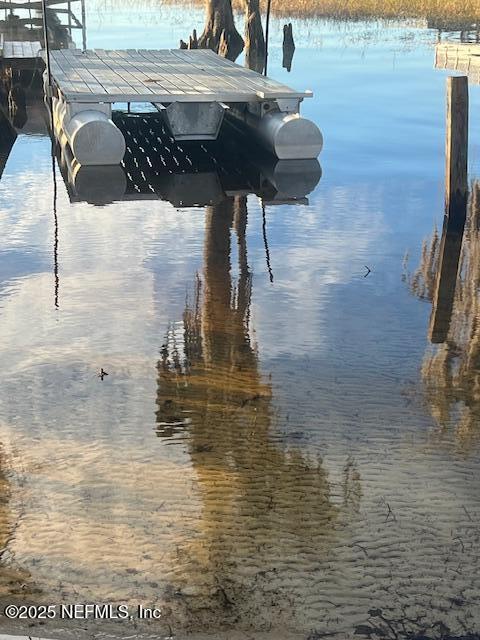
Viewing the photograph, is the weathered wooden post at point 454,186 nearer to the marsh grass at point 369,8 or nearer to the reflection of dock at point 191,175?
the reflection of dock at point 191,175

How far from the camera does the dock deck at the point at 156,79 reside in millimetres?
12970

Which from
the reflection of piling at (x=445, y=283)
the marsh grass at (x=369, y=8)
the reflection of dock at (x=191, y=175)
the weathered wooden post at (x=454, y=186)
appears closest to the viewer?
the reflection of piling at (x=445, y=283)

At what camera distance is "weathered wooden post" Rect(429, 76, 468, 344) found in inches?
346

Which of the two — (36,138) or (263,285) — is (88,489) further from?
(36,138)

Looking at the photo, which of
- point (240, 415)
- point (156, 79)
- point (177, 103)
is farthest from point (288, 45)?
point (240, 415)

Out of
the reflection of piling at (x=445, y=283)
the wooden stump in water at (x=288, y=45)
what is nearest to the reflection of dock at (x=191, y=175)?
the reflection of piling at (x=445, y=283)

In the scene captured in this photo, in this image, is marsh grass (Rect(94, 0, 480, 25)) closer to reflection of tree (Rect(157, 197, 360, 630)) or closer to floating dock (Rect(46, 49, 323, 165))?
floating dock (Rect(46, 49, 323, 165))

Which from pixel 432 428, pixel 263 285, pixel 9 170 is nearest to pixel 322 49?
pixel 9 170

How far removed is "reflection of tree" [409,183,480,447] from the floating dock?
4.02 metres

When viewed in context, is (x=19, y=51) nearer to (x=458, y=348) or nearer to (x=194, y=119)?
(x=194, y=119)

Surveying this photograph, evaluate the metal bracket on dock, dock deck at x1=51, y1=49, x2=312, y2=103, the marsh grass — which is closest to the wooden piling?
dock deck at x1=51, y1=49, x2=312, y2=103

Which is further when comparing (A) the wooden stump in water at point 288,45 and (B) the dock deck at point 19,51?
(A) the wooden stump in water at point 288,45

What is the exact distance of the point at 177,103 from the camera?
13703mm

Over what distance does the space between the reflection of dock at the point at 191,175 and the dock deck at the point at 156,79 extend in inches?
39.3
